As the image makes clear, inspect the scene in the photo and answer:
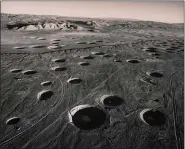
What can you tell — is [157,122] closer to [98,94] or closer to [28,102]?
[98,94]

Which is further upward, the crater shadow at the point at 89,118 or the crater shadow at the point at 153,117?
the crater shadow at the point at 153,117

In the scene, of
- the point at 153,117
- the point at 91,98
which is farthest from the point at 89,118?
the point at 153,117

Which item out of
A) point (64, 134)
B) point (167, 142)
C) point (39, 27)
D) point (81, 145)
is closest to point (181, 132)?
point (167, 142)

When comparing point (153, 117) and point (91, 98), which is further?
point (91, 98)

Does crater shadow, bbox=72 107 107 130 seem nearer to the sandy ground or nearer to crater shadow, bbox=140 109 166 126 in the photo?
the sandy ground

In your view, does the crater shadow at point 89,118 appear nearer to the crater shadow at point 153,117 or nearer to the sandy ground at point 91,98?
the sandy ground at point 91,98

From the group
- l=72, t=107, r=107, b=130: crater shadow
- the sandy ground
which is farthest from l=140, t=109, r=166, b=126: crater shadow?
l=72, t=107, r=107, b=130: crater shadow

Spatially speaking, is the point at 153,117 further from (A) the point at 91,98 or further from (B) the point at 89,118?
(A) the point at 91,98

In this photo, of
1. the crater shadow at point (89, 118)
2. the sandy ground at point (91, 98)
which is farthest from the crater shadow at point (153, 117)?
the crater shadow at point (89, 118)
